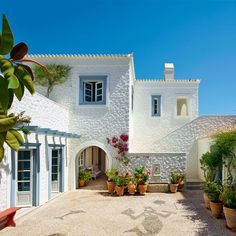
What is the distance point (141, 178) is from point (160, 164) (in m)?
1.69

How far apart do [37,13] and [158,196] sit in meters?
10.0

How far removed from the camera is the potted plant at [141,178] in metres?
12.0

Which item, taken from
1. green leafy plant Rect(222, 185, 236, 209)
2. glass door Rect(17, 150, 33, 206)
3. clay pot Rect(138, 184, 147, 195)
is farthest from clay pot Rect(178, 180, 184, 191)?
glass door Rect(17, 150, 33, 206)

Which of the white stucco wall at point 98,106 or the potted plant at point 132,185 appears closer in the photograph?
the potted plant at point 132,185

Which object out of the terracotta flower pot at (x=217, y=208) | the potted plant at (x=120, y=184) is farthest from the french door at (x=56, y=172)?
the terracotta flower pot at (x=217, y=208)

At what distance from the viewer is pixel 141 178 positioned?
40.1 ft

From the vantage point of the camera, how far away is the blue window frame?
13672 millimetres

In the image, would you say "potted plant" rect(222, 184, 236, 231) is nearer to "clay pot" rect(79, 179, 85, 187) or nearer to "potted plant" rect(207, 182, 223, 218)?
"potted plant" rect(207, 182, 223, 218)

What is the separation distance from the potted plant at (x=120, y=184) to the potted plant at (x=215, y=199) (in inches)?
174

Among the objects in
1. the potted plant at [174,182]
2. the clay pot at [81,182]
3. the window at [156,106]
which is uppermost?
the window at [156,106]

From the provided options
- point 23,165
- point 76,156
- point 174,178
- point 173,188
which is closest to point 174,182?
point 174,178

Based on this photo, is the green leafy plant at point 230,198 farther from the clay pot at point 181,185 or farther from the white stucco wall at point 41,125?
the white stucco wall at point 41,125

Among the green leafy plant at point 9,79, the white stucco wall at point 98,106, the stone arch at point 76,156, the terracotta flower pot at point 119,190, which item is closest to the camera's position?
the green leafy plant at point 9,79

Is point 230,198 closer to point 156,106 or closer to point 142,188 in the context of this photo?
point 142,188
